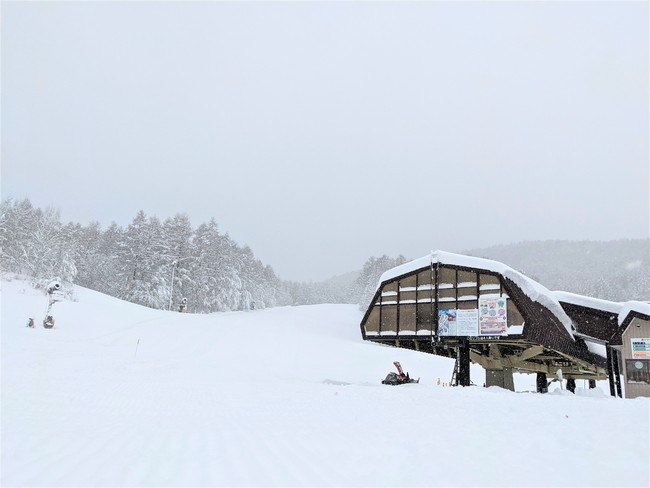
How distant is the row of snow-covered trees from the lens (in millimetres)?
55750

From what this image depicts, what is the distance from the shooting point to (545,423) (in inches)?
400

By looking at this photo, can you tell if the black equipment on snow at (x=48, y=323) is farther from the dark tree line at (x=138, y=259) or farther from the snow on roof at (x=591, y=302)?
the snow on roof at (x=591, y=302)

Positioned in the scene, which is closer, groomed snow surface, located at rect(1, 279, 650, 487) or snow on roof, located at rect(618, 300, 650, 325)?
groomed snow surface, located at rect(1, 279, 650, 487)

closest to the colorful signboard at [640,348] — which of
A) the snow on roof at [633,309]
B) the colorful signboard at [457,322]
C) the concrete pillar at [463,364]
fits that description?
the snow on roof at [633,309]

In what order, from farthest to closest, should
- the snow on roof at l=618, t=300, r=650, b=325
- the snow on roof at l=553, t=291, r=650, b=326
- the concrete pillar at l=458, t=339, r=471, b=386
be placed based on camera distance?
the concrete pillar at l=458, t=339, r=471, b=386, the snow on roof at l=553, t=291, r=650, b=326, the snow on roof at l=618, t=300, r=650, b=325

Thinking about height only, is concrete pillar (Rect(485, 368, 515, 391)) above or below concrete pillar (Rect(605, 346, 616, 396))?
below

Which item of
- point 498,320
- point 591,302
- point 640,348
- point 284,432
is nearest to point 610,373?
point 640,348

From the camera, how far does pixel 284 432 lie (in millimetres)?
10188

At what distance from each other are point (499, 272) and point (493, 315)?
6.73ft

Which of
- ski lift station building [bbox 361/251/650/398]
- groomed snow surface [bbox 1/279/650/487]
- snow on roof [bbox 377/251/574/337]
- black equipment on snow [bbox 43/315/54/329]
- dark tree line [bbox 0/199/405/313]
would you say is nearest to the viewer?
groomed snow surface [bbox 1/279/650/487]

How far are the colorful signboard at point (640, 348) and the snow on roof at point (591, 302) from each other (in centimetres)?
313

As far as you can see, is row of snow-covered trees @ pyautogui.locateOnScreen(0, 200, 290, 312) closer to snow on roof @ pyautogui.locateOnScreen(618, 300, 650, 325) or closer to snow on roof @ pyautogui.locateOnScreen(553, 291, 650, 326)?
snow on roof @ pyautogui.locateOnScreen(553, 291, 650, 326)

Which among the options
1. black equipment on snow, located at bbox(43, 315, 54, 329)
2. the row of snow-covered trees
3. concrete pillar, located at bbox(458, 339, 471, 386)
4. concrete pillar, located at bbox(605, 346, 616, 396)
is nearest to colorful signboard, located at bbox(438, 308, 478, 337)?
concrete pillar, located at bbox(458, 339, 471, 386)

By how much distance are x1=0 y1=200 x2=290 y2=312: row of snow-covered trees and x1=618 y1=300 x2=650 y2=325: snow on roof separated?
156ft
